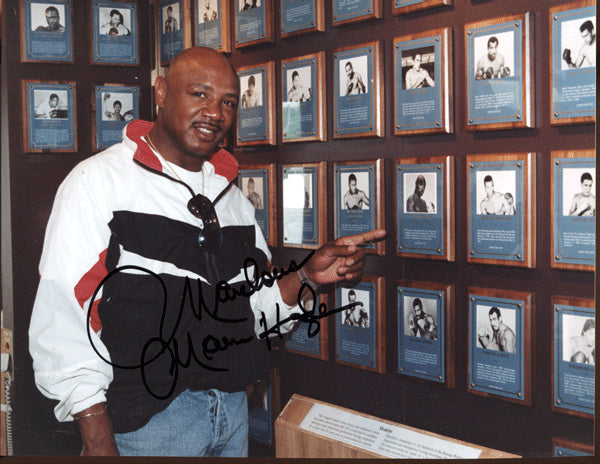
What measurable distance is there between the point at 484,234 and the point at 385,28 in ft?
1.77

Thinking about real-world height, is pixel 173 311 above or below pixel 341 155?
below

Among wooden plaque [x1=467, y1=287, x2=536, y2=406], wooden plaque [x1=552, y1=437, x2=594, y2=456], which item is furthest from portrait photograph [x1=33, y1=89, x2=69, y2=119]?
wooden plaque [x1=552, y1=437, x2=594, y2=456]

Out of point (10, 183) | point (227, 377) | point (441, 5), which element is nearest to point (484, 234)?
point (441, 5)

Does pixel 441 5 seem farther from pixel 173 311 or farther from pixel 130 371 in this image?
pixel 130 371

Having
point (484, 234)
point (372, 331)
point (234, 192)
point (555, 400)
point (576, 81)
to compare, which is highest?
point (576, 81)

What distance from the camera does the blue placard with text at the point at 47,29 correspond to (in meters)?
1.45

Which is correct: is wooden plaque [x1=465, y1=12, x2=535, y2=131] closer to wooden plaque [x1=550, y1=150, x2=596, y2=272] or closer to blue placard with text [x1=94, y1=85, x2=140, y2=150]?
wooden plaque [x1=550, y1=150, x2=596, y2=272]

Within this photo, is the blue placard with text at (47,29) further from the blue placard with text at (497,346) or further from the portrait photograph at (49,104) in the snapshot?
the blue placard with text at (497,346)

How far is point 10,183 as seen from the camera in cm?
147

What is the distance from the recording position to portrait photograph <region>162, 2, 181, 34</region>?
1476 millimetres

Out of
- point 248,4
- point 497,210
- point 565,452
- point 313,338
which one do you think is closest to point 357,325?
point 313,338

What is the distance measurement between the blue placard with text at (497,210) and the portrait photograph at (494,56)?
0.19 m

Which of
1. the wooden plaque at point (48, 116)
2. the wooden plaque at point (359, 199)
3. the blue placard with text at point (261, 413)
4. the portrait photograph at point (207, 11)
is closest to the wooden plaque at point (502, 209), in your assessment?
the wooden plaque at point (359, 199)

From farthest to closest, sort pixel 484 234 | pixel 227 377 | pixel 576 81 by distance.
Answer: pixel 227 377 → pixel 484 234 → pixel 576 81
